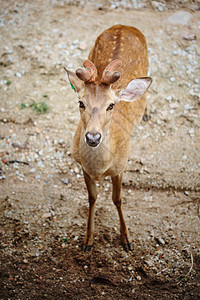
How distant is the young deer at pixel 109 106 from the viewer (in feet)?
8.18

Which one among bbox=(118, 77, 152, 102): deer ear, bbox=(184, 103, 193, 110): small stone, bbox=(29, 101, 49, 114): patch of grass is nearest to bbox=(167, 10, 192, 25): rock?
bbox=(184, 103, 193, 110): small stone

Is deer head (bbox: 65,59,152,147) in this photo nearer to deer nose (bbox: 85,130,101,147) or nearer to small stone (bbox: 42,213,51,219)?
deer nose (bbox: 85,130,101,147)

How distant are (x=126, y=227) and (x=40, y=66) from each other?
332cm

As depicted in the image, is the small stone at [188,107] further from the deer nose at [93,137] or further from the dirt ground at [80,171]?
the deer nose at [93,137]

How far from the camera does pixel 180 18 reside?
574 centimetres

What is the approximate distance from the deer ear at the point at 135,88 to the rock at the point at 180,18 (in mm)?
3659

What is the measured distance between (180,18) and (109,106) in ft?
13.8

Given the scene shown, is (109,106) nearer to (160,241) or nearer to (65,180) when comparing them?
(65,180)

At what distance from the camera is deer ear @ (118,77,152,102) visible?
2.70 metres

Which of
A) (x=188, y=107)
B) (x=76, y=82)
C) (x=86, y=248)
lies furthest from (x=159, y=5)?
(x=86, y=248)

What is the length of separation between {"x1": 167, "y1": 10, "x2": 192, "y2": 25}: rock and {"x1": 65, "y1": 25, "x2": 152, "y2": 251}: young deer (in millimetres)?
2107

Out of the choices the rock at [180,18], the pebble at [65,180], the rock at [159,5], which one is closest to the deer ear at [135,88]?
the pebble at [65,180]

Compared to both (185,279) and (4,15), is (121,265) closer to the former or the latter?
(185,279)

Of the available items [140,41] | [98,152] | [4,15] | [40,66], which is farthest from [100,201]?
[4,15]
